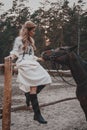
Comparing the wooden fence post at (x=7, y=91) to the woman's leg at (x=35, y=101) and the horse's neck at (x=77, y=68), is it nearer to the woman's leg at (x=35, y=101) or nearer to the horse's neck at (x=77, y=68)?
the woman's leg at (x=35, y=101)

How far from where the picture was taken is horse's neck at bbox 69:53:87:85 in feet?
22.1

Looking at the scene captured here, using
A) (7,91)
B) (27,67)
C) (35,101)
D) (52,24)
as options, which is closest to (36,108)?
(35,101)

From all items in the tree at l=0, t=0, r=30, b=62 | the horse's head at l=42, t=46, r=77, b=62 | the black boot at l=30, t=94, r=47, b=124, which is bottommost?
the tree at l=0, t=0, r=30, b=62

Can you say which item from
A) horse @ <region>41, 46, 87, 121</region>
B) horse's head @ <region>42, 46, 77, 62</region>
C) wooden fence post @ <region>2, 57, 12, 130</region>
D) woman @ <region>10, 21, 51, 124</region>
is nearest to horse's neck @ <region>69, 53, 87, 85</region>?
horse @ <region>41, 46, 87, 121</region>

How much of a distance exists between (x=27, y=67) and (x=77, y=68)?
54.8 inches

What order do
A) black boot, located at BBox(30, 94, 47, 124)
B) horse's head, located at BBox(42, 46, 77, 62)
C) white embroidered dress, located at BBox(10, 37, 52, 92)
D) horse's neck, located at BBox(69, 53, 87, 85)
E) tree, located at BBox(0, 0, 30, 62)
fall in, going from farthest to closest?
tree, located at BBox(0, 0, 30, 62)
horse's neck, located at BBox(69, 53, 87, 85)
horse's head, located at BBox(42, 46, 77, 62)
black boot, located at BBox(30, 94, 47, 124)
white embroidered dress, located at BBox(10, 37, 52, 92)

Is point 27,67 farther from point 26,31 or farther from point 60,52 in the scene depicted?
point 60,52

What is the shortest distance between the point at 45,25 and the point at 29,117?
185ft

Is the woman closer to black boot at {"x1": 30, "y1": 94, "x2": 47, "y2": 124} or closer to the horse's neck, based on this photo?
black boot at {"x1": 30, "y1": 94, "x2": 47, "y2": 124}

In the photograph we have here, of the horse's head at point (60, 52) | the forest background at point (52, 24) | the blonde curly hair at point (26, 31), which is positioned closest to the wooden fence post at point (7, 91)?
the blonde curly hair at point (26, 31)

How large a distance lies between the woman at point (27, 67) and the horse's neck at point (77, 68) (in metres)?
1.00

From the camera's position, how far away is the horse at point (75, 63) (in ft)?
21.5

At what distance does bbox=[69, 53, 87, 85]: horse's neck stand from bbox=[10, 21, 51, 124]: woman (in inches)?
39.2

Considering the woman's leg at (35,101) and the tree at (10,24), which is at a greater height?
the woman's leg at (35,101)
